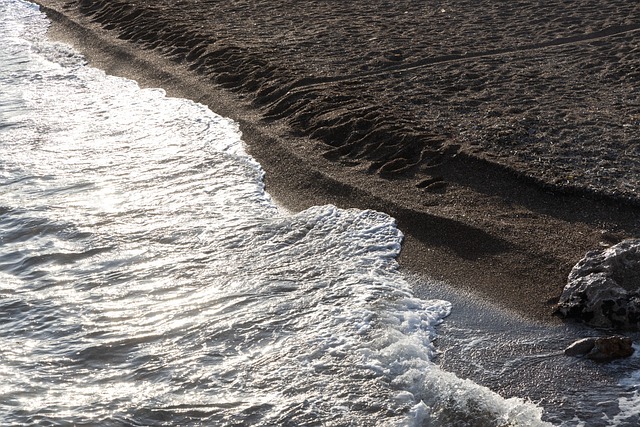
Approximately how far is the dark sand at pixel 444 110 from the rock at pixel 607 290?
7.4 inches

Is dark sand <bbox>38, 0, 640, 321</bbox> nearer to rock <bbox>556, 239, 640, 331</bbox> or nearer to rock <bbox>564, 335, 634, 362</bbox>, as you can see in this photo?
rock <bbox>556, 239, 640, 331</bbox>

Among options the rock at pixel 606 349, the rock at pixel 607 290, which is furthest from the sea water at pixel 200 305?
the rock at pixel 607 290

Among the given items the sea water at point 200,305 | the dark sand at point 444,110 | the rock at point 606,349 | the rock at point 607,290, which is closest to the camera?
the sea water at point 200,305

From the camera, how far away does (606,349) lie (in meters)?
4.41

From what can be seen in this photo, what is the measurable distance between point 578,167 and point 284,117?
298cm

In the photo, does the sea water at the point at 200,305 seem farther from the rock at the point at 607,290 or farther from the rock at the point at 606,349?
the rock at the point at 607,290

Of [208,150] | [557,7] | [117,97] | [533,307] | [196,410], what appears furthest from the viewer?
[557,7]

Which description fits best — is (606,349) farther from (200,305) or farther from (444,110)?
(444,110)

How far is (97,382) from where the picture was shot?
4.50 m

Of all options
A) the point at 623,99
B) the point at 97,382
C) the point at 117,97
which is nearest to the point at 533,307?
the point at 97,382

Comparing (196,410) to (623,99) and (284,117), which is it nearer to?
(284,117)

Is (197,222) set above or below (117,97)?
below

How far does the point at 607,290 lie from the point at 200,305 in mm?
2428

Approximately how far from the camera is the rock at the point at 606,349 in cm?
441
